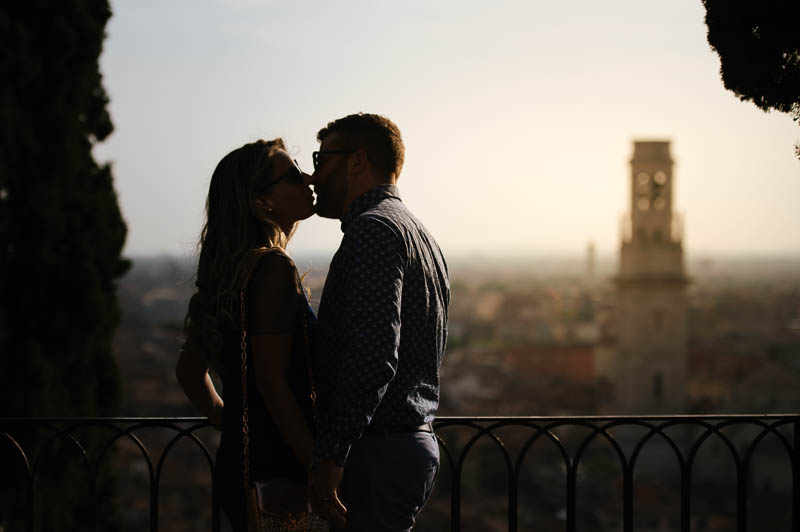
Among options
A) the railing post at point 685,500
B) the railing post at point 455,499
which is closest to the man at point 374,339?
the railing post at point 455,499

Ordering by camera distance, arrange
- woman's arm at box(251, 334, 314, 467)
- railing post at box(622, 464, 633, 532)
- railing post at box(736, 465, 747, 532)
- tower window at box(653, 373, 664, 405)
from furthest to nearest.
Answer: tower window at box(653, 373, 664, 405), railing post at box(736, 465, 747, 532), railing post at box(622, 464, 633, 532), woman's arm at box(251, 334, 314, 467)

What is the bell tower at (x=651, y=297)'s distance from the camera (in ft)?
130

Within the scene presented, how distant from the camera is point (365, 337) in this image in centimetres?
210

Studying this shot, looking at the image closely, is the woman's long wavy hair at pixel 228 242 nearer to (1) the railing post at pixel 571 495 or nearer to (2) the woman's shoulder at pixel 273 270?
(2) the woman's shoulder at pixel 273 270

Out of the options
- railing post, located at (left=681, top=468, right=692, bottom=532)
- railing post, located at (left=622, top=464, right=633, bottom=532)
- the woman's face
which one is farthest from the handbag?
railing post, located at (left=681, top=468, right=692, bottom=532)

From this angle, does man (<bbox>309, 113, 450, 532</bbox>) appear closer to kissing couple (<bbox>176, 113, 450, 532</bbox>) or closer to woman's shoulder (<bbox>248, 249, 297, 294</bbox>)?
A: kissing couple (<bbox>176, 113, 450, 532</bbox>)

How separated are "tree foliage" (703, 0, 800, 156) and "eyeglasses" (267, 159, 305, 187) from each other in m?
1.90

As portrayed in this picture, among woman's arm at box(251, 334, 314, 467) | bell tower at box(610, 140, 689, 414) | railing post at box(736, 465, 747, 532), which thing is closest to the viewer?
woman's arm at box(251, 334, 314, 467)

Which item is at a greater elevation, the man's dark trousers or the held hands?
the held hands

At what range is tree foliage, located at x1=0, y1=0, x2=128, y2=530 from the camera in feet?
33.1

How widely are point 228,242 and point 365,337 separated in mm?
457

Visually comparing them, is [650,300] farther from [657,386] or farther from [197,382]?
[197,382]

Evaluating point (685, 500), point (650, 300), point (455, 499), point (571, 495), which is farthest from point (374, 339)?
point (650, 300)

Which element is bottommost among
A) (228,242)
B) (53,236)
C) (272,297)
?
(272,297)
